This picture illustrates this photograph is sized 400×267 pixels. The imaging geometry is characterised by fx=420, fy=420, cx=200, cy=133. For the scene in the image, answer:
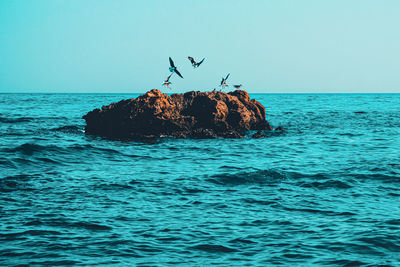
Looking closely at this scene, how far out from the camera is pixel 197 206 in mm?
11633

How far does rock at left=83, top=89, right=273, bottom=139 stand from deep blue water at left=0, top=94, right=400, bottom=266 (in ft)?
17.3

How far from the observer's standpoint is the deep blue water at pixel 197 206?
331 inches

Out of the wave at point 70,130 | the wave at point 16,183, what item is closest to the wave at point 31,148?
the wave at point 16,183

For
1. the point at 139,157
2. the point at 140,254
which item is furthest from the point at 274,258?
the point at 139,157

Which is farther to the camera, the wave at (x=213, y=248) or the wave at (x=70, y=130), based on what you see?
the wave at (x=70, y=130)

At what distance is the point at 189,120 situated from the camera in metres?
28.0

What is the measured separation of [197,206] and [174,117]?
636 inches

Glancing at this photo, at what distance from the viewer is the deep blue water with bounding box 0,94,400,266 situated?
8.41 meters

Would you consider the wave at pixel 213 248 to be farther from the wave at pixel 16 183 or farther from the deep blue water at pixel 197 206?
the wave at pixel 16 183

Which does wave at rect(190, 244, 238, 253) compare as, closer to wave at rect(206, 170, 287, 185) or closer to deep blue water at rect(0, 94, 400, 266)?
deep blue water at rect(0, 94, 400, 266)

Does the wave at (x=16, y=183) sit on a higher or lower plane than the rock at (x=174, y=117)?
lower

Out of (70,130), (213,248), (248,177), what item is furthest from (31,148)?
(213,248)

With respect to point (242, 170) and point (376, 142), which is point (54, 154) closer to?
point (242, 170)

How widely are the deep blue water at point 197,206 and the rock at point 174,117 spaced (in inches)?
208
